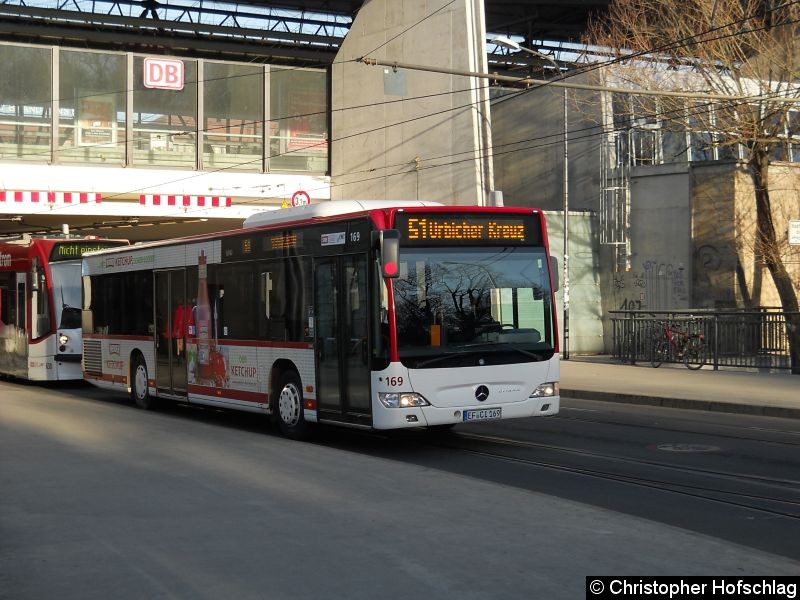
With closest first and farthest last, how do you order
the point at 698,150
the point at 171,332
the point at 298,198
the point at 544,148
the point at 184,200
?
the point at 171,332 → the point at 298,198 → the point at 698,150 → the point at 184,200 → the point at 544,148

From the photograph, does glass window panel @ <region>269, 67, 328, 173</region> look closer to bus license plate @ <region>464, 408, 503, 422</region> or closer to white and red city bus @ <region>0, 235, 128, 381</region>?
white and red city bus @ <region>0, 235, 128, 381</region>

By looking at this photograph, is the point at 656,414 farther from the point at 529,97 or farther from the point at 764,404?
the point at 529,97

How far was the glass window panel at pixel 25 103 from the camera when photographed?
33906 mm

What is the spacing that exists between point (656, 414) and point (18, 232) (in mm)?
33108

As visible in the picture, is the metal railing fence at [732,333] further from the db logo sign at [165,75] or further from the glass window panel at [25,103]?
the glass window panel at [25,103]

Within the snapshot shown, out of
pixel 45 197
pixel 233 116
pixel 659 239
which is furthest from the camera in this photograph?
pixel 233 116

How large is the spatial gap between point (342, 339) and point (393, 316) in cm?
106

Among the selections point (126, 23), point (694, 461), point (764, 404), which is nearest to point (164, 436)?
point (694, 461)

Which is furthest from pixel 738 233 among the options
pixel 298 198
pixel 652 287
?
pixel 298 198

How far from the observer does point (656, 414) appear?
17.6m

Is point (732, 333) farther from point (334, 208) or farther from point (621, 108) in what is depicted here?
point (334, 208)

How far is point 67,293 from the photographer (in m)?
24.6

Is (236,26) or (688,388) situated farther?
(236,26)

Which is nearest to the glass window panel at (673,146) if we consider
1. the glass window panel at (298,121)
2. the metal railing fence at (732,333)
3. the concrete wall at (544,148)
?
the concrete wall at (544,148)
